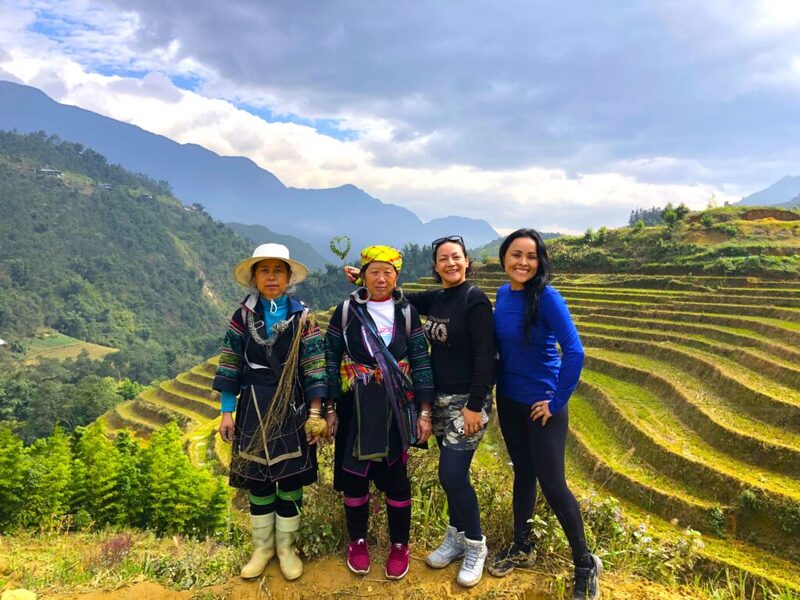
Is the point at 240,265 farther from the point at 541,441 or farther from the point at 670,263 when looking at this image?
the point at 670,263

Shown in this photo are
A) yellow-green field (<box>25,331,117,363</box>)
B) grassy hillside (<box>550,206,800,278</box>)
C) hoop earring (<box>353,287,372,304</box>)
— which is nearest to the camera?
hoop earring (<box>353,287,372,304</box>)

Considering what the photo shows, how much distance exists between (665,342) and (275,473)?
51.3 ft

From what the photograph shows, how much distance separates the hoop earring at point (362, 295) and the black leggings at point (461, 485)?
0.90 meters

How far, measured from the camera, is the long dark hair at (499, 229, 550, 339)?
7.68 ft

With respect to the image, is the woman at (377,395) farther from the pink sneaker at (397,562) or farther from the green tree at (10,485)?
the green tree at (10,485)

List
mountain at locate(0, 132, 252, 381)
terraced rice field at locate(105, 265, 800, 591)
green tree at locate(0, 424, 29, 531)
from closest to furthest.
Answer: terraced rice field at locate(105, 265, 800, 591), green tree at locate(0, 424, 29, 531), mountain at locate(0, 132, 252, 381)

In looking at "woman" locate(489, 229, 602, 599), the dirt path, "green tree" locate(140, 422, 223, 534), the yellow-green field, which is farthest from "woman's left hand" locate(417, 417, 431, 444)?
the yellow-green field

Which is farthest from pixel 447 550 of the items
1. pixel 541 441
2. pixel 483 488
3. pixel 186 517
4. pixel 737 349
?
pixel 737 349

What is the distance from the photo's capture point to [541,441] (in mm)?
2350

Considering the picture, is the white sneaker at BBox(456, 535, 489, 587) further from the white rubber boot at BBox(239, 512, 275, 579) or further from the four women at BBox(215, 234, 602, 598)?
the white rubber boot at BBox(239, 512, 275, 579)

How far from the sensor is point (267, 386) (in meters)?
2.55

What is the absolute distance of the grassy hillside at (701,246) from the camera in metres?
20.0

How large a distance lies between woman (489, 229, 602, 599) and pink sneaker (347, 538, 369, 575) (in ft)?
2.37

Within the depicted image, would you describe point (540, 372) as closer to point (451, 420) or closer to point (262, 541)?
point (451, 420)
